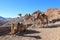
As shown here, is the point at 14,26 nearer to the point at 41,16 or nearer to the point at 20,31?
the point at 20,31

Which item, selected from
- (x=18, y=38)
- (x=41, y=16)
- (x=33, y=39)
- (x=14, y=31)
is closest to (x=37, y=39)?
(x=33, y=39)

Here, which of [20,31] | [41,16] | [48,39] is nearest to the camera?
[48,39]

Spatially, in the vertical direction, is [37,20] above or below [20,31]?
A: above

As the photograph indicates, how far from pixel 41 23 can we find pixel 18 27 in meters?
9.63

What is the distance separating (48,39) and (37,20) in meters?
12.8

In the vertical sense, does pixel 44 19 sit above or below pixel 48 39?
above

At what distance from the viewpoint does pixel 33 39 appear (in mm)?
13773

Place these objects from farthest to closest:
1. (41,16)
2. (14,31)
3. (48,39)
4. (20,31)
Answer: (41,16) < (20,31) < (14,31) < (48,39)

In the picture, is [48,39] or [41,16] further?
[41,16]

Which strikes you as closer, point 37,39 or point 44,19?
point 37,39

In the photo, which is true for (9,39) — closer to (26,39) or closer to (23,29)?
(26,39)

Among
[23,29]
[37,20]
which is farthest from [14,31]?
[37,20]

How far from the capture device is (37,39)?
1371 cm

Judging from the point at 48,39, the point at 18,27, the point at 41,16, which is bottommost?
the point at 48,39
